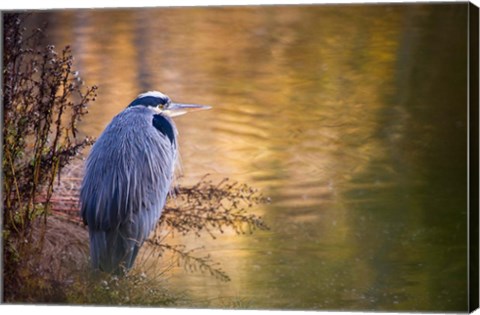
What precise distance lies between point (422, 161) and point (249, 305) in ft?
4.10

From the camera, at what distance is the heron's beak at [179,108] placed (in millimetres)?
6301

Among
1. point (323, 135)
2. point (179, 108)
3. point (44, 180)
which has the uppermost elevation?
point (179, 108)

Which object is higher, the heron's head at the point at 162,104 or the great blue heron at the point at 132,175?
the heron's head at the point at 162,104

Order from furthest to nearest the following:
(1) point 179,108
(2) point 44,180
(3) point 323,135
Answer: (2) point 44,180, (1) point 179,108, (3) point 323,135

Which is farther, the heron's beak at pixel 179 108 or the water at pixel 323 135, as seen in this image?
the heron's beak at pixel 179 108

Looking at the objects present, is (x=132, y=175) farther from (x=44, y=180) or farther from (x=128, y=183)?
(x=44, y=180)

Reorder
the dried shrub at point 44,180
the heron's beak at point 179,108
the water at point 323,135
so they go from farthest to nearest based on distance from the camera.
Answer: the dried shrub at point 44,180 < the heron's beak at point 179,108 < the water at point 323,135

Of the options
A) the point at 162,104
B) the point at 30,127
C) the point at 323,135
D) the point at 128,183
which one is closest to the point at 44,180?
the point at 30,127

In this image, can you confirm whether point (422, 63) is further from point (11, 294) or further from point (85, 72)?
point (11, 294)

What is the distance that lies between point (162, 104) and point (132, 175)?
1.44 ft

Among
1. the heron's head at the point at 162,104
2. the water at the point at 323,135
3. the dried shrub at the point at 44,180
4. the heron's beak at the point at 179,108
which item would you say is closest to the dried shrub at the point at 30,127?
the dried shrub at the point at 44,180

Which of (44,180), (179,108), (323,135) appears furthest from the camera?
(44,180)

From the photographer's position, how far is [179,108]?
6.31 metres

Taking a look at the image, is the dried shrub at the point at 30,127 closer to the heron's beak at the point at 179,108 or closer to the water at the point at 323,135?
the water at the point at 323,135
